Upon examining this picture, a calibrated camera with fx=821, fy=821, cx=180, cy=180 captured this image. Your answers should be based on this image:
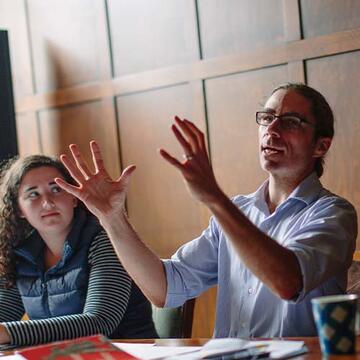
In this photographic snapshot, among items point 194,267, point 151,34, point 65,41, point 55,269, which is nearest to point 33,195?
point 55,269

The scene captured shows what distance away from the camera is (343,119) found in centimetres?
290

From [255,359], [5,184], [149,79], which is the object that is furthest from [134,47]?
[255,359]

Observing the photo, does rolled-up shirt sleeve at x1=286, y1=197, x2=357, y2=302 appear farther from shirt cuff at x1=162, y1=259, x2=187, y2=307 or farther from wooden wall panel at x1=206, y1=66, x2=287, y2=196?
wooden wall panel at x1=206, y1=66, x2=287, y2=196

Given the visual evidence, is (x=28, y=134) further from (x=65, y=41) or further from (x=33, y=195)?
(x=33, y=195)

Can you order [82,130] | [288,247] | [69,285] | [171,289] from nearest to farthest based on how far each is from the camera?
[288,247]
[171,289]
[69,285]
[82,130]

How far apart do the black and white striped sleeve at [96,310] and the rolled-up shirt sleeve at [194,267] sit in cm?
22

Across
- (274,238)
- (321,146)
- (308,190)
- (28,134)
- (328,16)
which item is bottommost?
(274,238)

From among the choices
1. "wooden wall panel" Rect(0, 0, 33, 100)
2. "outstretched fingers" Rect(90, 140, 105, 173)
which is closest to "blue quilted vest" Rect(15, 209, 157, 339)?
"outstretched fingers" Rect(90, 140, 105, 173)

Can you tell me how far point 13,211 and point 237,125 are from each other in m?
0.99

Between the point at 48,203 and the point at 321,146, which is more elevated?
the point at 321,146

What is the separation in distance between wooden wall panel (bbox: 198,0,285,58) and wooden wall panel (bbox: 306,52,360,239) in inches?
10.2

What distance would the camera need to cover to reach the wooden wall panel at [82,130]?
379 centimetres

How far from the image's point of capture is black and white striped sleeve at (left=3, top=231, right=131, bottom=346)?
224 centimetres

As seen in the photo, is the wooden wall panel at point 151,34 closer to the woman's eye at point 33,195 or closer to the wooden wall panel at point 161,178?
the wooden wall panel at point 161,178
